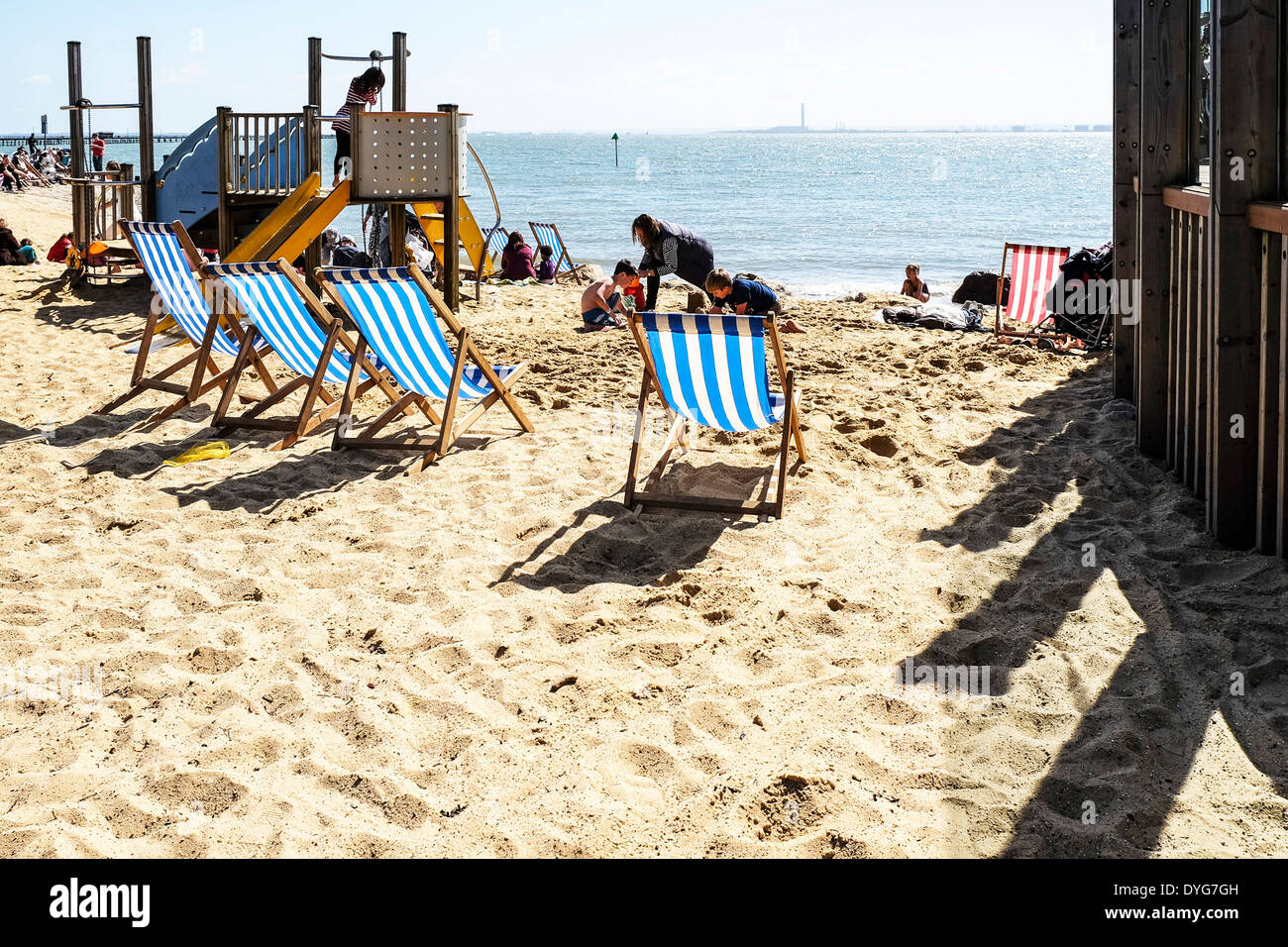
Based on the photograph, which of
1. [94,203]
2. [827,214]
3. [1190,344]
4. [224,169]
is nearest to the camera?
[1190,344]

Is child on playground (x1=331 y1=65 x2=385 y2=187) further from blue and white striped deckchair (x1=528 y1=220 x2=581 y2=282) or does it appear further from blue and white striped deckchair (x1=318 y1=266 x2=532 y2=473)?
blue and white striped deckchair (x1=318 y1=266 x2=532 y2=473)

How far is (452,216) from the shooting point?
10445mm

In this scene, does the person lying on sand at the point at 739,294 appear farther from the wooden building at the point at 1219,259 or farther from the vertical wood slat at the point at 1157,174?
the wooden building at the point at 1219,259

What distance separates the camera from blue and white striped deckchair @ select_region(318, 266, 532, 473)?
5547 mm

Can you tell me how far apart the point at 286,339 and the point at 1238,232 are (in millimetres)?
4397

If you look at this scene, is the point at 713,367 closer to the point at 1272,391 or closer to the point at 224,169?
the point at 1272,391

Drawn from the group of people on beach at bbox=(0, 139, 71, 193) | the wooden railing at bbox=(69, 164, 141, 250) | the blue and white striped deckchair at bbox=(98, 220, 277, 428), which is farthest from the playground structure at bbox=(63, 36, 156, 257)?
the group of people on beach at bbox=(0, 139, 71, 193)

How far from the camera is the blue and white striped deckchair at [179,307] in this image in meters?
6.51

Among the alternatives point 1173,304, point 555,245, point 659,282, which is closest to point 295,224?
point 659,282

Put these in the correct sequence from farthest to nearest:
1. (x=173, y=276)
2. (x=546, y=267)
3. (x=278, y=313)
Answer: (x=546, y=267) → (x=173, y=276) → (x=278, y=313)

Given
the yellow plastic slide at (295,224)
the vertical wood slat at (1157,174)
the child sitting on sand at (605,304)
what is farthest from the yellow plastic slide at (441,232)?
the vertical wood slat at (1157,174)
